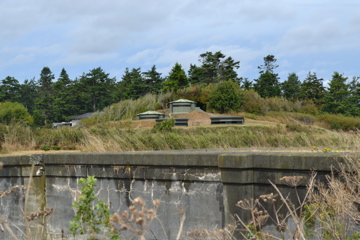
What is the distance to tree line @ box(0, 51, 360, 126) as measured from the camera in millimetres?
60406

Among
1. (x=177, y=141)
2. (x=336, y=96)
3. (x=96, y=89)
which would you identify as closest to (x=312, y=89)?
(x=336, y=96)

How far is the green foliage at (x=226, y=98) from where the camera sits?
49.5m

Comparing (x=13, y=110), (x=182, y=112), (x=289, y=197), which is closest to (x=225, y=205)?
(x=289, y=197)

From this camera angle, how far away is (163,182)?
212 inches

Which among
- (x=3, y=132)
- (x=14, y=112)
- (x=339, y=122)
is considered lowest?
(x=339, y=122)

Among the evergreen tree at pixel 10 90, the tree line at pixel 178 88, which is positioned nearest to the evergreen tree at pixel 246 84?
the tree line at pixel 178 88

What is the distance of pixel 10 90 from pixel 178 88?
165ft

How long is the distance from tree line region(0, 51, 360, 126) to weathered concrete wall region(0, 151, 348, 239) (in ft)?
164

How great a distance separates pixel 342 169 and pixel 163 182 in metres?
2.27

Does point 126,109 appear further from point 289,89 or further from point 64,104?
point 289,89

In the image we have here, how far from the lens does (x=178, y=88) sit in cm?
6003

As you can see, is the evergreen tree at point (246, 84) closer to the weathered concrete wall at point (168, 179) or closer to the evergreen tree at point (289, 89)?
the evergreen tree at point (289, 89)

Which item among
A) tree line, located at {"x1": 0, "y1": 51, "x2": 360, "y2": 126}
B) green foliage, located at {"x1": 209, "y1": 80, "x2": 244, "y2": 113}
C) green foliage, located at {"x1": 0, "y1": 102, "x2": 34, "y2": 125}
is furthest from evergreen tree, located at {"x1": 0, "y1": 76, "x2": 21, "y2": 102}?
green foliage, located at {"x1": 209, "y1": 80, "x2": 244, "y2": 113}

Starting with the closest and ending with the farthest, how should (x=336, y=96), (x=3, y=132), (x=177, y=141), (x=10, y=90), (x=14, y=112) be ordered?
(x=177, y=141)
(x=3, y=132)
(x=336, y=96)
(x=14, y=112)
(x=10, y=90)
